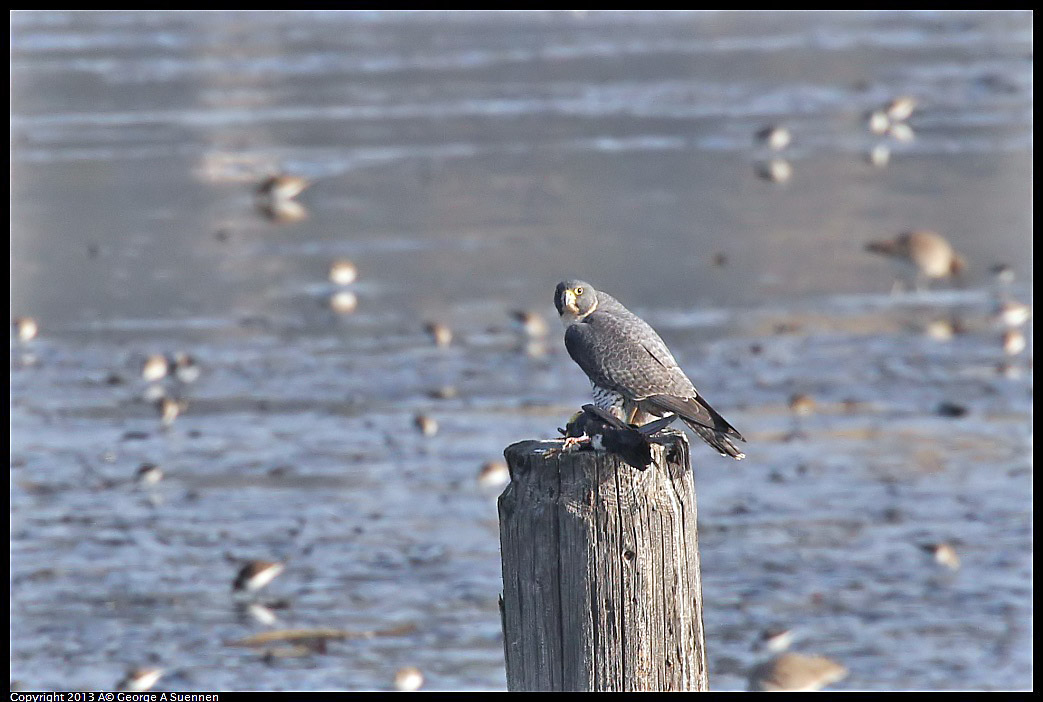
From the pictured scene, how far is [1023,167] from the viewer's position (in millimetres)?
14555

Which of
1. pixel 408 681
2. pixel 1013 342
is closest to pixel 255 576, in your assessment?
pixel 408 681

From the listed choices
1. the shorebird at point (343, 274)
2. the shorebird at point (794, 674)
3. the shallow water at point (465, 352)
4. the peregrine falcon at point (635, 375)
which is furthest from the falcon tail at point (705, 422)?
the shorebird at point (343, 274)

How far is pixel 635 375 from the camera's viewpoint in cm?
438

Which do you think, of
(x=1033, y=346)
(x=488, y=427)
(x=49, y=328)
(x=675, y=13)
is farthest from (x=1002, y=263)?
(x=675, y=13)

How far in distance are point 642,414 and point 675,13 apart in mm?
23016

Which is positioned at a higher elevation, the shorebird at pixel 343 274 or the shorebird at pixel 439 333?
the shorebird at pixel 343 274

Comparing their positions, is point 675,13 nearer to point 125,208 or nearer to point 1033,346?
point 125,208

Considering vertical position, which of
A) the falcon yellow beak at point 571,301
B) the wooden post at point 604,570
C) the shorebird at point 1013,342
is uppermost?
the shorebird at point 1013,342

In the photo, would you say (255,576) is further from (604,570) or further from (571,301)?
(604,570)

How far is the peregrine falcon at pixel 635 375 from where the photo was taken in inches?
165

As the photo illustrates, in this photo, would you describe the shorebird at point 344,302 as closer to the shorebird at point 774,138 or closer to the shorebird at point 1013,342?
the shorebird at point 1013,342

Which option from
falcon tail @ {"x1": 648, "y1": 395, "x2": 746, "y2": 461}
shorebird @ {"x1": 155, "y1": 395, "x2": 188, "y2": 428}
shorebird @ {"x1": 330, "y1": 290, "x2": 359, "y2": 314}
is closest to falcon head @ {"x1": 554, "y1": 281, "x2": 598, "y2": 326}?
falcon tail @ {"x1": 648, "y1": 395, "x2": 746, "y2": 461}

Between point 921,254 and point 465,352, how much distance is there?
12.4 ft

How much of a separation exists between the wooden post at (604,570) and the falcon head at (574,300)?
153cm
